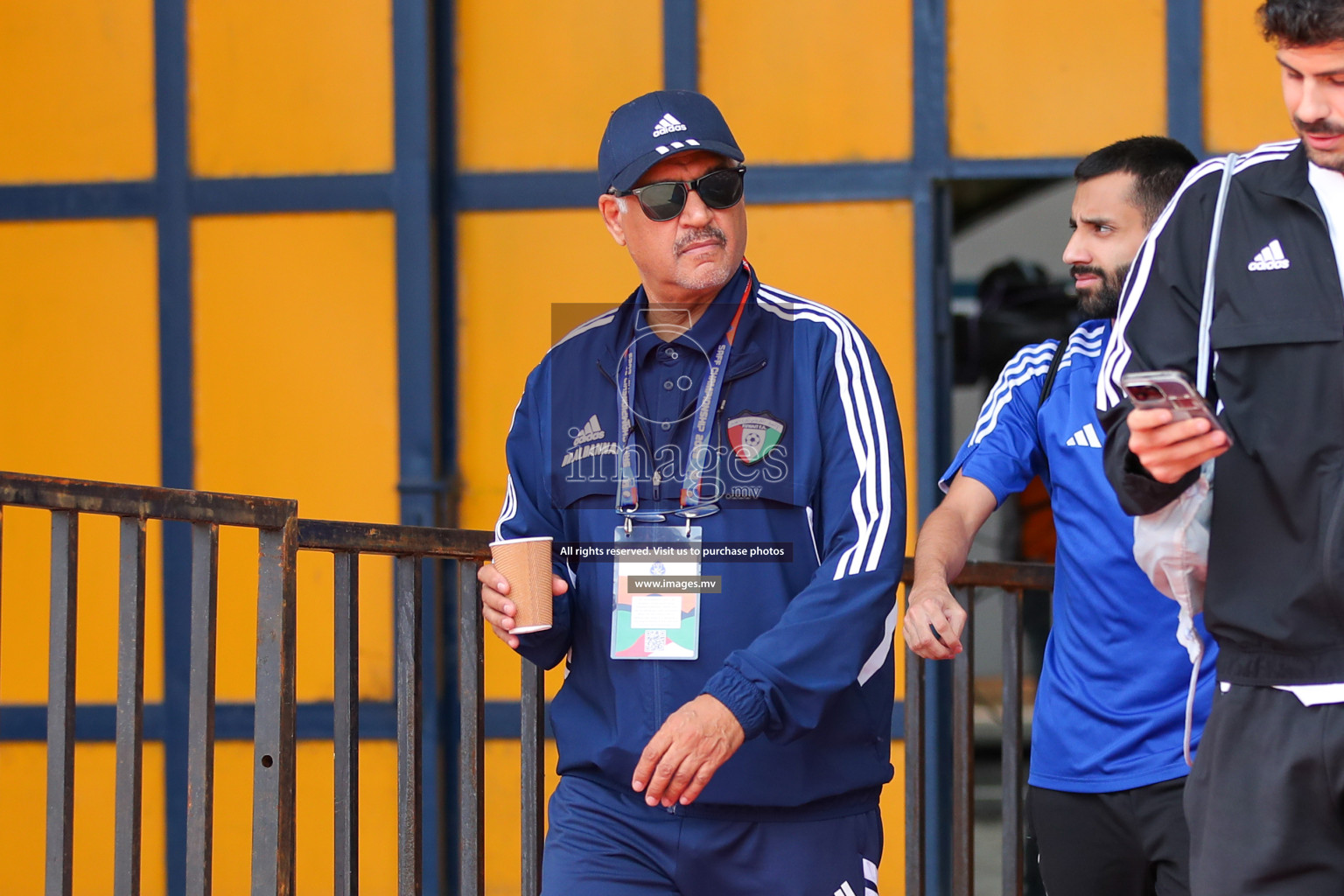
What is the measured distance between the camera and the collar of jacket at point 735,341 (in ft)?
8.66

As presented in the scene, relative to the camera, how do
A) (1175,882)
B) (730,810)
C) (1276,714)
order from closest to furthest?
(1276,714) < (730,810) < (1175,882)

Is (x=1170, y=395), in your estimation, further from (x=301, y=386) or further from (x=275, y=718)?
(x=301, y=386)

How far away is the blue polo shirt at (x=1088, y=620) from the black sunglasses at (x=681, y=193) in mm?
891

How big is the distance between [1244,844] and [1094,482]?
1.12 meters

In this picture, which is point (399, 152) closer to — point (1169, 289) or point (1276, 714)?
point (1169, 289)

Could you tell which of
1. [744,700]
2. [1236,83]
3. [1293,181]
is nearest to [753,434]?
[744,700]

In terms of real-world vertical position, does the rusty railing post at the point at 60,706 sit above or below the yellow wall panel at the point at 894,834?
above

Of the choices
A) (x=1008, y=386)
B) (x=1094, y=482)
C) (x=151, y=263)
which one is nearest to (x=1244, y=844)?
(x=1094, y=482)

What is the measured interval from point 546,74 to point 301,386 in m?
1.62

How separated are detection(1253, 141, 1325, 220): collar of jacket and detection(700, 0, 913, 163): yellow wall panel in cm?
365

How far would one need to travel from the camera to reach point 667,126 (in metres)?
2.72

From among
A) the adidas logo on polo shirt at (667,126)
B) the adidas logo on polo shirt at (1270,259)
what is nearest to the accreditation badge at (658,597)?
the adidas logo on polo shirt at (667,126)

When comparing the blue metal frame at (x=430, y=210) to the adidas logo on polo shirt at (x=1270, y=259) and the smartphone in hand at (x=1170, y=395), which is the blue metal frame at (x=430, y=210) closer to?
the adidas logo on polo shirt at (x=1270, y=259)

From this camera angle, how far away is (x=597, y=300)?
5.77 m
